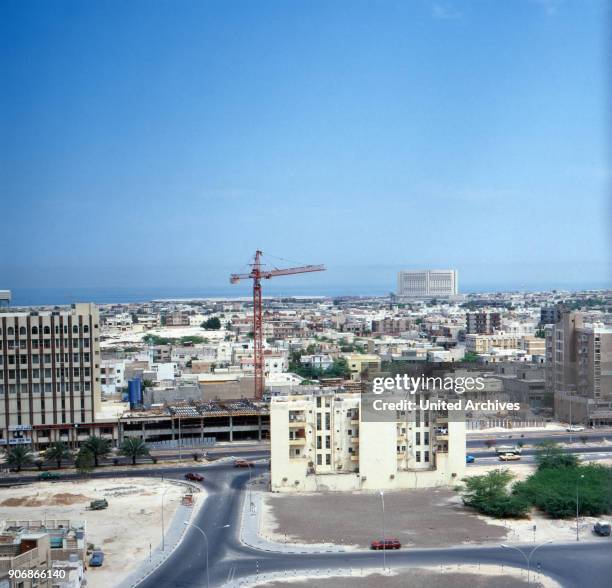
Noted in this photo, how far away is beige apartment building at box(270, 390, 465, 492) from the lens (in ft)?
25.7

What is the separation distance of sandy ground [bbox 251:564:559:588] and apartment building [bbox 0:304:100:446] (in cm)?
555

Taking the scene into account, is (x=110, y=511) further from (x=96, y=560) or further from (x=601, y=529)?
(x=601, y=529)

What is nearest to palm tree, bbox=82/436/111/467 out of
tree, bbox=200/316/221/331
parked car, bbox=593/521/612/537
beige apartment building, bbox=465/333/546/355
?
parked car, bbox=593/521/612/537

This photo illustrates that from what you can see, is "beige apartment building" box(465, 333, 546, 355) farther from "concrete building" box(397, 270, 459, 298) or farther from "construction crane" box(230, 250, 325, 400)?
"concrete building" box(397, 270, 459, 298)

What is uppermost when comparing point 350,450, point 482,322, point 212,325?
point 482,322

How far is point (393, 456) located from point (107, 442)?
11.5ft

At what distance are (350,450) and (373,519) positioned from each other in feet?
3.84

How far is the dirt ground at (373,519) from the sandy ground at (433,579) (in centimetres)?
61

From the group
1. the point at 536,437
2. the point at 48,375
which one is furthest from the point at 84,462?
the point at 536,437

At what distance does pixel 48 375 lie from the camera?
10.3 metres

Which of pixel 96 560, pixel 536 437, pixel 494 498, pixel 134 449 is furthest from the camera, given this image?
pixel 536 437

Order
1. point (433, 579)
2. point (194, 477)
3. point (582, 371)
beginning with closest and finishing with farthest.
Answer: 1. point (433, 579)
2. point (194, 477)
3. point (582, 371)

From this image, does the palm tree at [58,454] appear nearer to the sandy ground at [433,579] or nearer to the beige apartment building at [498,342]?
the sandy ground at [433,579]

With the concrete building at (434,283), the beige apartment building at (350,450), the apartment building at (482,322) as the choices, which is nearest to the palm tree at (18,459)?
the beige apartment building at (350,450)
